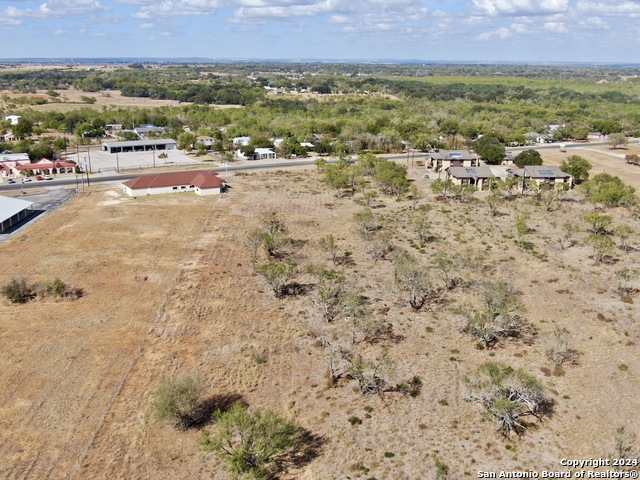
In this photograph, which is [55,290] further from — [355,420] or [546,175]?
[546,175]

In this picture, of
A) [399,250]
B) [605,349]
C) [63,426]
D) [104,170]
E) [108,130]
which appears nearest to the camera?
[63,426]

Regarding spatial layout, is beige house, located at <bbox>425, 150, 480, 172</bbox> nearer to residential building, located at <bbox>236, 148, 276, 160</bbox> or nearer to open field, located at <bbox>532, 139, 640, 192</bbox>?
open field, located at <bbox>532, 139, 640, 192</bbox>

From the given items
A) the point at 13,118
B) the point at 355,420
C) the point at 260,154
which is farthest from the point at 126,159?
the point at 355,420

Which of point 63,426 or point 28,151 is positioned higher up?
point 28,151

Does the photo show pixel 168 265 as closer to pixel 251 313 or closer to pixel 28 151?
pixel 251 313

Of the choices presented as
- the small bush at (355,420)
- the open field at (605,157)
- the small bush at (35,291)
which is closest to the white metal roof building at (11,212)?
the small bush at (35,291)

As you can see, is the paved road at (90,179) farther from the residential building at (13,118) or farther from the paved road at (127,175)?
the residential building at (13,118)

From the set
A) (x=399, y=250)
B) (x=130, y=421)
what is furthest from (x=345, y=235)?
(x=130, y=421)
